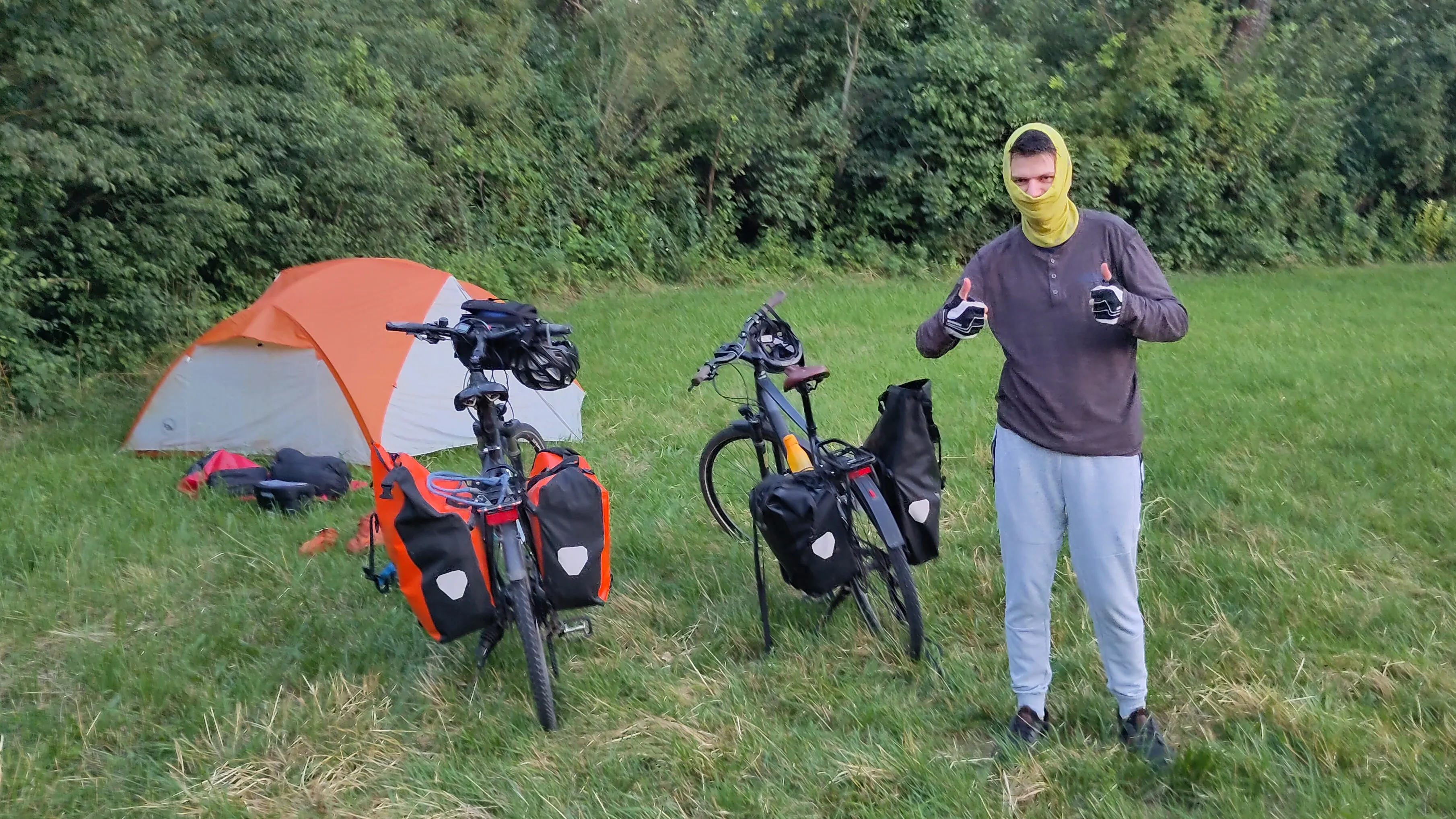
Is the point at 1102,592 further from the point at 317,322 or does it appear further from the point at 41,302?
the point at 41,302

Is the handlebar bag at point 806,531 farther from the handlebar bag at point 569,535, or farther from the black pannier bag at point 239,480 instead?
the black pannier bag at point 239,480

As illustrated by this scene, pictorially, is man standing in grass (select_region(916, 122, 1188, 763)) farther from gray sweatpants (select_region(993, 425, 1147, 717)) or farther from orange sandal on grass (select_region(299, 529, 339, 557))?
orange sandal on grass (select_region(299, 529, 339, 557))

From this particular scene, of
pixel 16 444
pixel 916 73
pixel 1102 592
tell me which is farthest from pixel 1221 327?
pixel 16 444

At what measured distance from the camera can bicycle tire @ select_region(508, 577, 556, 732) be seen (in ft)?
11.3

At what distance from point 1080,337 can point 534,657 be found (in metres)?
1.98

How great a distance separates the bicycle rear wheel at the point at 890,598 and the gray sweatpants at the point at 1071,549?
0.51 metres

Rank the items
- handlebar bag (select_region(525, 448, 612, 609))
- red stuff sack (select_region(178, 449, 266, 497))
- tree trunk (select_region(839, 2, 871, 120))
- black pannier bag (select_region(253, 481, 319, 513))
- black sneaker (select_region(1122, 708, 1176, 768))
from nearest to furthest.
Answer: black sneaker (select_region(1122, 708, 1176, 768))
handlebar bag (select_region(525, 448, 612, 609))
black pannier bag (select_region(253, 481, 319, 513))
red stuff sack (select_region(178, 449, 266, 497))
tree trunk (select_region(839, 2, 871, 120))

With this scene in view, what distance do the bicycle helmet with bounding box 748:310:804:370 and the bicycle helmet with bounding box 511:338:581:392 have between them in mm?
743

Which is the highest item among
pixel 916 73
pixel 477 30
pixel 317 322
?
pixel 477 30

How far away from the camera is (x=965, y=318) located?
116 inches

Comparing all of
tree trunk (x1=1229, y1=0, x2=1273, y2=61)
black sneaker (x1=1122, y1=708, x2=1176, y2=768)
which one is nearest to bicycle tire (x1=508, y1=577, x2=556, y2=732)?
black sneaker (x1=1122, y1=708, x2=1176, y2=768)

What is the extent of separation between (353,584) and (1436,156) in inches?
852

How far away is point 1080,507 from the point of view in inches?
115

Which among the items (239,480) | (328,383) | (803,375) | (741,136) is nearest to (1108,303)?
(803,375)
